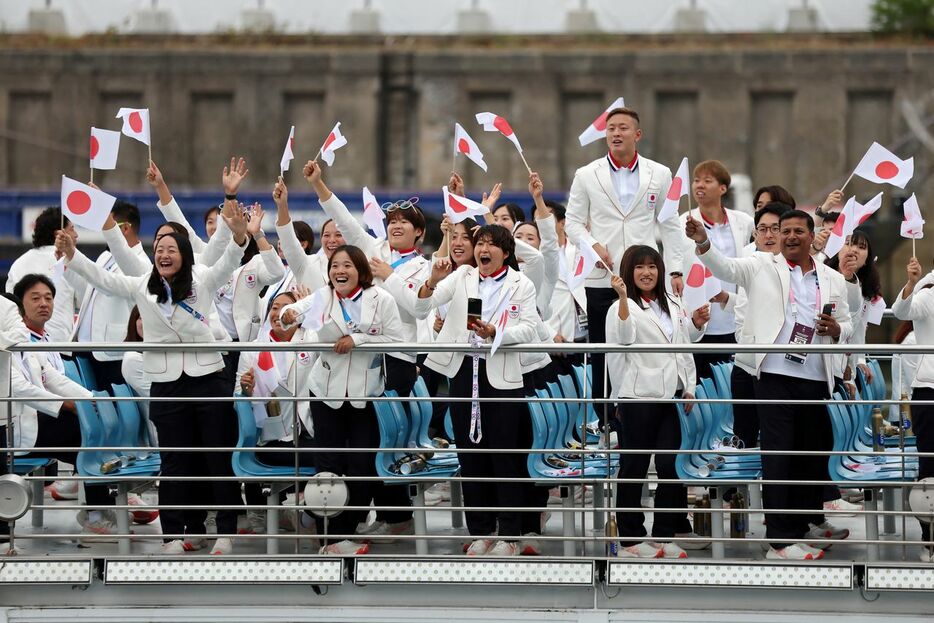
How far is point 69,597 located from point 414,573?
1.90 m

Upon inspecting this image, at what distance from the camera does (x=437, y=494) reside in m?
9.94

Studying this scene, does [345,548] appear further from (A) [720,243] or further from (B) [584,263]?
(A) [720,243]

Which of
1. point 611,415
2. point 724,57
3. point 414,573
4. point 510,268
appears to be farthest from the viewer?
point 724,57

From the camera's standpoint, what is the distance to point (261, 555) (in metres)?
8.00

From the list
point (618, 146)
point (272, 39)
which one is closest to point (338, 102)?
point (272, 39)

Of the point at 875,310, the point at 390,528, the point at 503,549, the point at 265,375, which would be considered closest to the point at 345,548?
the point at 390,528

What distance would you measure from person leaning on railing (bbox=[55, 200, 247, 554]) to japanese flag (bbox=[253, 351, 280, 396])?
42 cm

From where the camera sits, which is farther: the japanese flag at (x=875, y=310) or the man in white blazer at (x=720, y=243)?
the man in white blazer at (x=720, y=243)

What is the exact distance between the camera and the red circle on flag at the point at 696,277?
9.05m

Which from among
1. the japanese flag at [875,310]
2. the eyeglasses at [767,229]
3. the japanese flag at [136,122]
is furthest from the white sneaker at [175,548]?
the japanese flag at [875,310]

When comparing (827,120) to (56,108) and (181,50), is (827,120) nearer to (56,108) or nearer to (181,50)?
→ (181,50)

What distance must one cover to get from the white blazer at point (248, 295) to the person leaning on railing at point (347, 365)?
1487 mm

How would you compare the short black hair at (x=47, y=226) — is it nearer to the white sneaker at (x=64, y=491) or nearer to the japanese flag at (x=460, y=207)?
the white sneaker at (x=64, y=491)

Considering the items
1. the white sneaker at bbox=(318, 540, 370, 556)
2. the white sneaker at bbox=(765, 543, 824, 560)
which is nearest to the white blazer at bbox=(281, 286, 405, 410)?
the white sneaker at bbox=(318, 540, 370, 556)
